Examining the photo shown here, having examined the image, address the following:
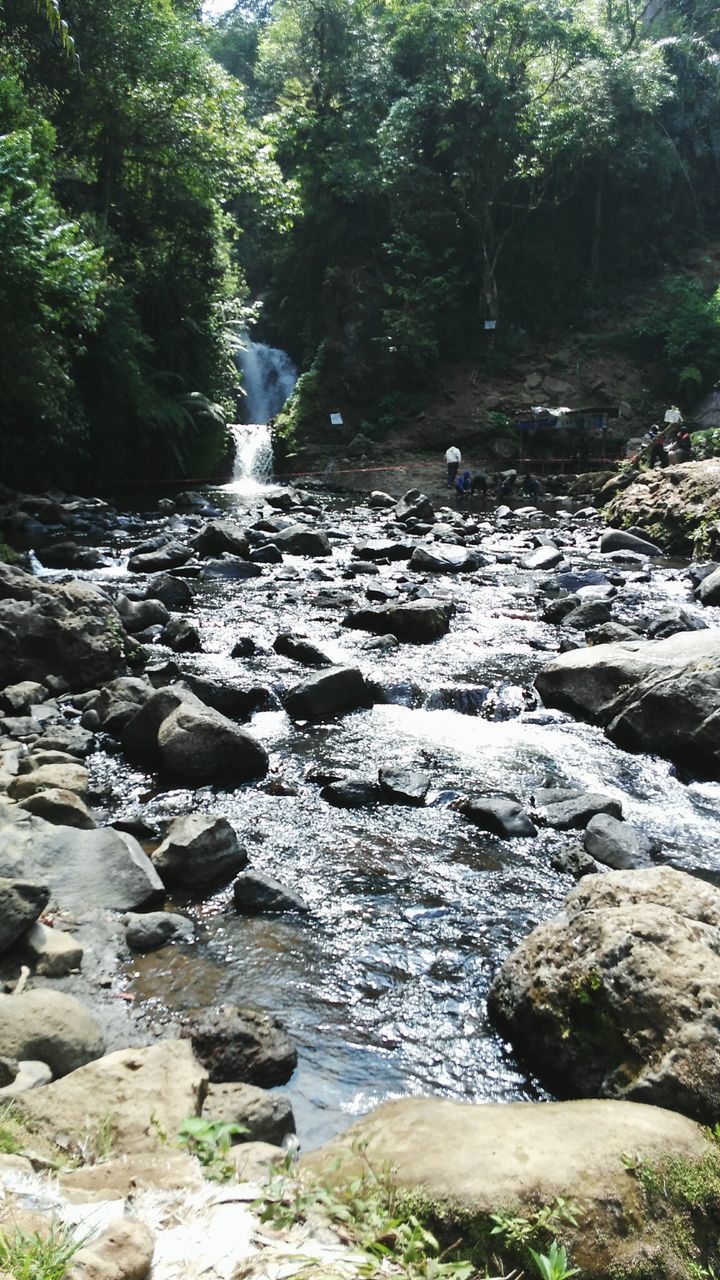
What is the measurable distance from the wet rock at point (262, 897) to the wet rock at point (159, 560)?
362 inches

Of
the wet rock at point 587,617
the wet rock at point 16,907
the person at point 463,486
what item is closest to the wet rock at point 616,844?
the wet rock at point 16,907

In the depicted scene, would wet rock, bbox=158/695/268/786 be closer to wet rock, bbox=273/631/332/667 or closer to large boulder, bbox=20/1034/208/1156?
wet rock, bbox=273/631/332/667

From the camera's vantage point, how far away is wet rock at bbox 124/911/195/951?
13.1 feet

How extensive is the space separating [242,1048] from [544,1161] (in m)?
1.37

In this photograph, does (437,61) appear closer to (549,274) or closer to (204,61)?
(549,274)

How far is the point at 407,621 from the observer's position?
9664mm

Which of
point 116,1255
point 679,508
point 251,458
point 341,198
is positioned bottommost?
point 116,1255

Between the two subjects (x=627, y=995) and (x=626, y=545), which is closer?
(x=627, y=995)

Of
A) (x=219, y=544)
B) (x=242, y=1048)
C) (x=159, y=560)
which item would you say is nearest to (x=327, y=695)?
(x=242, y=1048)

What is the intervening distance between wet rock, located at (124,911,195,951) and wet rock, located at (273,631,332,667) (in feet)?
15.1

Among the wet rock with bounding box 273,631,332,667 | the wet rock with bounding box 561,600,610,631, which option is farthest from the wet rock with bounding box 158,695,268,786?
the wet rock with bounding box 561,600,610,631

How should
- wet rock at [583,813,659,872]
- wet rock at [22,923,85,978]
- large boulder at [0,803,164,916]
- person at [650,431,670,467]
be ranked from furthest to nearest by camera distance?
person at [650,431,670,467]
wet rock at [583,813,659,872]
large boulder at [0,803,164,916]
wet rock at [22,923,85,978]

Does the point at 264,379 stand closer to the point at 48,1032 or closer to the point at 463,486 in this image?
the point at 463,486

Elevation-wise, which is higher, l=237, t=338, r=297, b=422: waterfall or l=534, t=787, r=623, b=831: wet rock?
l=237, t=338, r=297, b=422: waterfall
